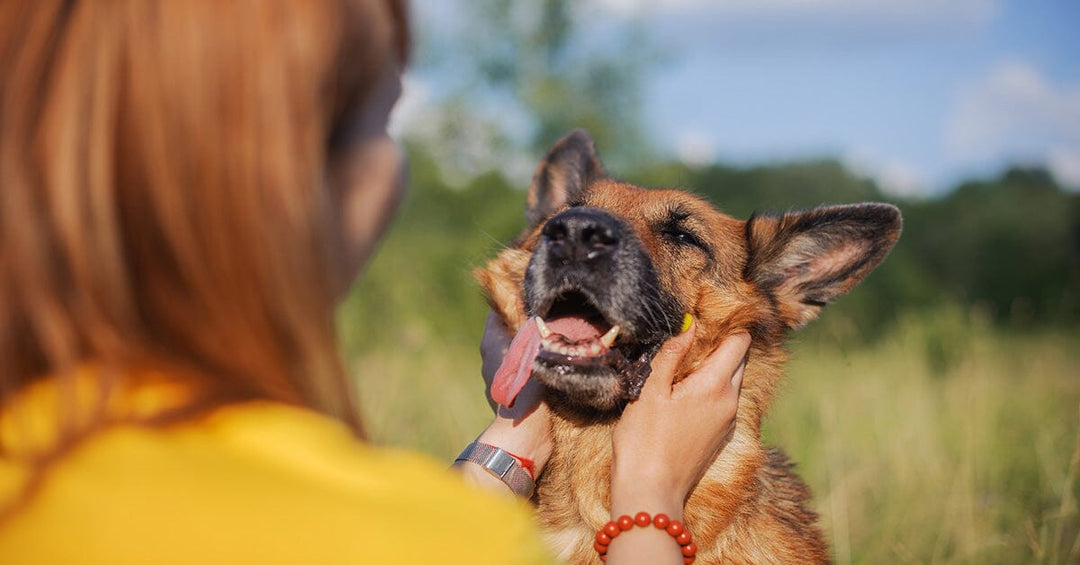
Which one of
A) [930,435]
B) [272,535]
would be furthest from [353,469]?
[930,435]

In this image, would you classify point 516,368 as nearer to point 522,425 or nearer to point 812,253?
point 522,425

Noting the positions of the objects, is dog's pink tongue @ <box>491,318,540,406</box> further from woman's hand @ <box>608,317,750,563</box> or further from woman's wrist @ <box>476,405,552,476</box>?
woman's hand @ <box>608,317,750,563</box>

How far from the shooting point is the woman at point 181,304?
43.6 inches

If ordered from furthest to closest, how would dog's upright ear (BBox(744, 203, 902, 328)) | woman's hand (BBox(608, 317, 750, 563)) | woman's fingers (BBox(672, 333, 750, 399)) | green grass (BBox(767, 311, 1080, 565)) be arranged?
green grass (BBox(767, 311, 1080, 565)), dog's upright ear (BBox(744, 203, 902, 328)), woman's fingers (BBox(672, 333, 750, 399)), woman's hand (BBox(608, 317, 750, 563))

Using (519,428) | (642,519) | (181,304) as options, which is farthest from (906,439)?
(181,304)

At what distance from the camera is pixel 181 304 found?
1268 mm

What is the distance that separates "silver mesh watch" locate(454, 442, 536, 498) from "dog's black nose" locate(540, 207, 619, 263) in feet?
2.67

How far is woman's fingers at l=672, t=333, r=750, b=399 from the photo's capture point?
284 centimetres

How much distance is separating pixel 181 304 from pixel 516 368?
1.88m

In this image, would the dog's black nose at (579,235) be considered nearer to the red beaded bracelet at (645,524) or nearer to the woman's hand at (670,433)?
the woman's hand at (670,433)

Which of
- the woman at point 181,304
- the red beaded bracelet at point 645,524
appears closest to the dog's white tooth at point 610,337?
the red beaded bracelet at point 645,524

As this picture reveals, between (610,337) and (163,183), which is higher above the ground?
(163,183)

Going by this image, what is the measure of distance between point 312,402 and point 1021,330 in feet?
50.8

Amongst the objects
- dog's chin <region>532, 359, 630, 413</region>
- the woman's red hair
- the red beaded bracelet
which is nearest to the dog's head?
dog's chin <region>532, 359, 630, 413</region>
